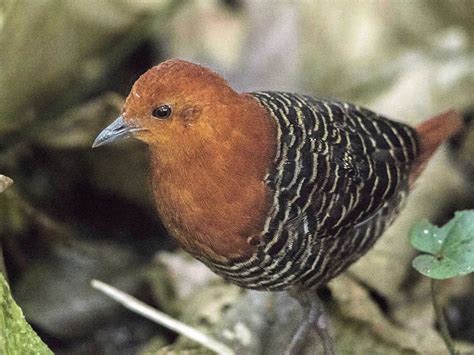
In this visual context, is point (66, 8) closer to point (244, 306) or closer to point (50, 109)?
point (50, 109)

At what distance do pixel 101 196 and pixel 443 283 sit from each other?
1.57 meters

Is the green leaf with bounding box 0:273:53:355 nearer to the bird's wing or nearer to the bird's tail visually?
the bird's wing

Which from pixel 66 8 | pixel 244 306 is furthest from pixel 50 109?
pixel 244 306

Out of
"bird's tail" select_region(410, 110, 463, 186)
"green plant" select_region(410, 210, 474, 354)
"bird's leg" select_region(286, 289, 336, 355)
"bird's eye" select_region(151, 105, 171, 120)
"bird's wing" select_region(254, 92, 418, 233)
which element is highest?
"bird's eye" select_region(151, 105, 171, 120)

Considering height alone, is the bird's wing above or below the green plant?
above

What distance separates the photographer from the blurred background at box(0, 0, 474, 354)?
358 centimetres

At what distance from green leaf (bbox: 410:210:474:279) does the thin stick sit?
2.70 ft

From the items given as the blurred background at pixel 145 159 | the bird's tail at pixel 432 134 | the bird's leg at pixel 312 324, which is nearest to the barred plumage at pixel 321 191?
the bird's tail at pixel 432 134

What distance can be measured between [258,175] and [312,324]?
843 millimetres

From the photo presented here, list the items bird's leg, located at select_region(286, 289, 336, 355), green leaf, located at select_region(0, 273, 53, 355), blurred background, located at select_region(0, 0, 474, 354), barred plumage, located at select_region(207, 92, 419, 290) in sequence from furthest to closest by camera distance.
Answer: blurred background, located at select_region(0, 0, 474, 354) → bird's leg, located at select_region(286, 289, 336, 355) → barred plumage, located at select_region(207, 92, 419, 290) → green leaf, located at select_region(0, 273, 53, 355)

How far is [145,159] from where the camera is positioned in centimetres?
401

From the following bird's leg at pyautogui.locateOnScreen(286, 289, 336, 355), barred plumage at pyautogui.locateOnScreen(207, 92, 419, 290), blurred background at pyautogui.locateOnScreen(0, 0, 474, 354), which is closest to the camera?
barred plumage at pyautogui.locateOnScreen(207, 92, 419, 290)

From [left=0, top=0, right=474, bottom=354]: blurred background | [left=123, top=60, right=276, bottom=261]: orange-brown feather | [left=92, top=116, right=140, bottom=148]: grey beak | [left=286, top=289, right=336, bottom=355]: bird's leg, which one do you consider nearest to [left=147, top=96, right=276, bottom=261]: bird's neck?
[left=123, top=60, right=276, bottom=261]: orange-brown feather

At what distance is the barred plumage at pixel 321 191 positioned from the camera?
279 centimetres
